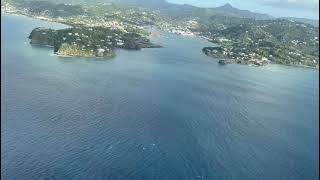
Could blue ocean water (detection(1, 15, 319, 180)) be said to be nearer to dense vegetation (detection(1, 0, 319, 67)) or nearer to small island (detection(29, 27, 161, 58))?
small island (detection(29, 27, 161, 58))

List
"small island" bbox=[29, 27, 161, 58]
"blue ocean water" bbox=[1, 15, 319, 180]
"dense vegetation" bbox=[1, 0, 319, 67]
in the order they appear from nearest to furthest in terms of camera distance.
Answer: "blue ocean water" bbox=[1, 15, 319, 180]
"small island" bbox=[29, 27, 161, 58]
"dense vegetation" bbox=[1, 0, 319, 67]

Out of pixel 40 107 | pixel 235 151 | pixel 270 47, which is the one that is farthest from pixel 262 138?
pixel 270 47

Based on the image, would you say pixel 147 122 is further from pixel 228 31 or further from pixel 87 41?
pixel 228 31

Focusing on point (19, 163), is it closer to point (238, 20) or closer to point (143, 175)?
point (143, 175)

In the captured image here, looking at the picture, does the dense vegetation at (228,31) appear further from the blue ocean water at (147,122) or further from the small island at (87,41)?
the blue ocean water at (147,122)

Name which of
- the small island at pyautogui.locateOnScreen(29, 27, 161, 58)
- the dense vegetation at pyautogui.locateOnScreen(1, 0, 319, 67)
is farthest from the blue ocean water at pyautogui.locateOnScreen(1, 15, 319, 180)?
the dense vegetation at pyautogui.locateOnScreen(1, 0, 319, 67)

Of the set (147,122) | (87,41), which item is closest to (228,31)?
(87,41)
